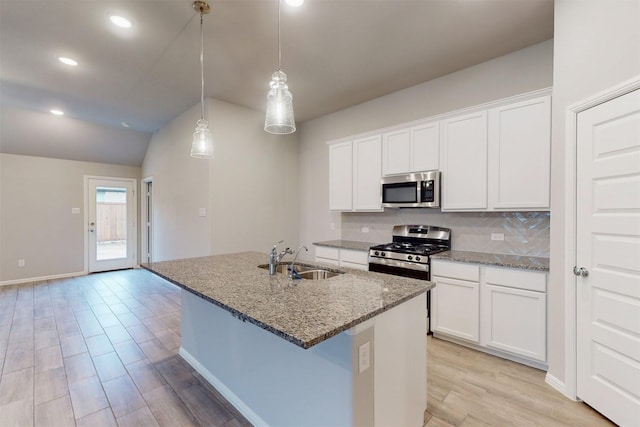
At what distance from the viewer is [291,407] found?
60.9 inches

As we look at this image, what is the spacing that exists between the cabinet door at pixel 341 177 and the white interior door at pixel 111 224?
16.4ft

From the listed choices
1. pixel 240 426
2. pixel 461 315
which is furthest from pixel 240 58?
pixel 461 315

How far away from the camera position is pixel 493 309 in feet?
8.29

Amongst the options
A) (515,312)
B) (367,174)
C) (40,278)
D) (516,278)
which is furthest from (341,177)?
(40,278)

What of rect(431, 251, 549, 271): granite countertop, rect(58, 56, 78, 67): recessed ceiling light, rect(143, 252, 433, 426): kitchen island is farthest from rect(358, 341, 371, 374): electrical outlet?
rect(58, 56, 78, 67): recessed ceiling light

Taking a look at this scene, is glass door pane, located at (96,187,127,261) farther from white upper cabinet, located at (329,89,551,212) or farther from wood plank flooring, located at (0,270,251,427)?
white upper cabinet, located at (329,89,551,212)

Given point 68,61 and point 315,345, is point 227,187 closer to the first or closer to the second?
point 68,61

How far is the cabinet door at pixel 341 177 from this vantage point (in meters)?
4.00

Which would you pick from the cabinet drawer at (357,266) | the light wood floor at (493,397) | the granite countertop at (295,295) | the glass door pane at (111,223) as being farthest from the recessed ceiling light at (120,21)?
the glass door pane at (111,223)

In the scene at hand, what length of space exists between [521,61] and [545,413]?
302cm

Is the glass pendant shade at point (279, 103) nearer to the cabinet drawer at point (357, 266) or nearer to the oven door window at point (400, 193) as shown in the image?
the oven door window at point (400, 193)

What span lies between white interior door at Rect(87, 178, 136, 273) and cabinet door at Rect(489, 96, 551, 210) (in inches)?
276

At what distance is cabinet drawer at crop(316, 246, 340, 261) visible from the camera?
12.6 feet

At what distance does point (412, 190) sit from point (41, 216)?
670 cm
